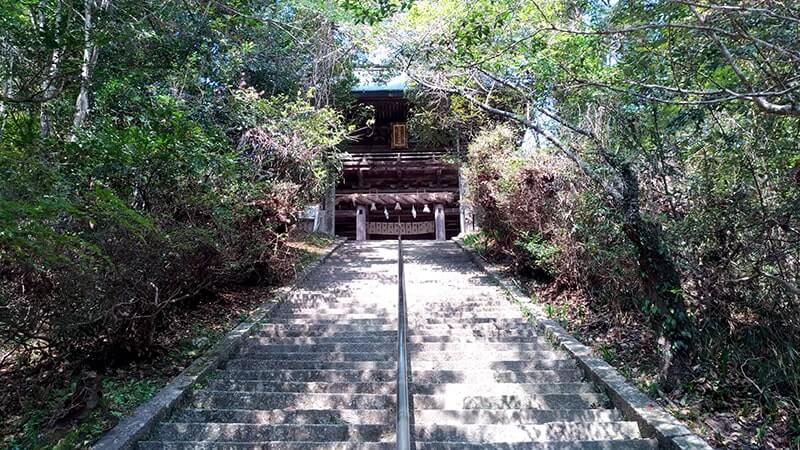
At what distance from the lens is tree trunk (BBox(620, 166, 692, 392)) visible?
362 cm

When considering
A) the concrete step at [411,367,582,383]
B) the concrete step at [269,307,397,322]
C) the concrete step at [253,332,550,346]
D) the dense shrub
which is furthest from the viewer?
the concrete step at [269,307,397,322]

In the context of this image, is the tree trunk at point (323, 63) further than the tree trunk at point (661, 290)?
Yes

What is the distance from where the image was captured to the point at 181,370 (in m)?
4.05

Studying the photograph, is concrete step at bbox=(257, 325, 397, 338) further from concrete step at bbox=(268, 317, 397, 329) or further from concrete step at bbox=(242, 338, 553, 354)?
concrete step at bbox=(242, 338, 553, 354)

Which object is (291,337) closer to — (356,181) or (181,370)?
(181,370)

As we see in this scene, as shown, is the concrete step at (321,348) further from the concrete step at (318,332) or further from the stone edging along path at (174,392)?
the concrete step at (318,332)

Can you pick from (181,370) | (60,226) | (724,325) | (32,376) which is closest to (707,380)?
(724,325)

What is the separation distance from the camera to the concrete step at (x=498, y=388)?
3693 millimetres

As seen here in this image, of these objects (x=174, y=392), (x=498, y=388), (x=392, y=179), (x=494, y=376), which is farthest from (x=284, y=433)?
(x=392, y=179)

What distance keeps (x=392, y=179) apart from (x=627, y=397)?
13.3 m

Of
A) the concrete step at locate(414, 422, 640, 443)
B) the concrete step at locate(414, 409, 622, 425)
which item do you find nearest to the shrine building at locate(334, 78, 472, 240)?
the concrete step at locate(414, 409, 622, 425)

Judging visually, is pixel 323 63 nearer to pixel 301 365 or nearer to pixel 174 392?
pixel 301 365

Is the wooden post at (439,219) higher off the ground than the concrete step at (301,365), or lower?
higher

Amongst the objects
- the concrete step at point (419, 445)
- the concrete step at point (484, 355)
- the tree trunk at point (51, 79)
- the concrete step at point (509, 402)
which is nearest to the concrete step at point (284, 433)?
the concrete step at point (419, 445)
